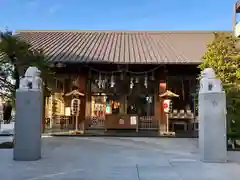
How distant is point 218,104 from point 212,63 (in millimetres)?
4121

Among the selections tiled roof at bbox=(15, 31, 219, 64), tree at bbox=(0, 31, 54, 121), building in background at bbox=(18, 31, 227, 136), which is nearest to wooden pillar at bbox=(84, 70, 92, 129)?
building in background at bbox=(18, 31, 227, 136)

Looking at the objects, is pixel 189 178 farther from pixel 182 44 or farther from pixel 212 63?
pixel 182 44

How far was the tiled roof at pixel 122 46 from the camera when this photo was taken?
16.9 metres

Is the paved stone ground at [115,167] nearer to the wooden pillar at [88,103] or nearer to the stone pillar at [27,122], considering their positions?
the stone pillar at [27,122]

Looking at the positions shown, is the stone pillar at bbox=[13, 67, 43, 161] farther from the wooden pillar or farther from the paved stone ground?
the wooden pillar

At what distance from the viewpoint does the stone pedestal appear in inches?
354

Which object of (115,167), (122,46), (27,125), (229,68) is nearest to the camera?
(115,167)

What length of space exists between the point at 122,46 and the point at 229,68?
8.31 meters

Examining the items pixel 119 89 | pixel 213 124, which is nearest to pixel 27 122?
pixel 213 124

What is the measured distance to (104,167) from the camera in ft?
26.2

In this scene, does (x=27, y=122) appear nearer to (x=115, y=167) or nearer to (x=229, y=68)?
(x=115, y=167)

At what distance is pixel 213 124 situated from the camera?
29.3 feet

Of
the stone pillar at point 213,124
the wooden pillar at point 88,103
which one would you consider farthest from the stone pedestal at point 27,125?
the wooden pillar at point 88,103

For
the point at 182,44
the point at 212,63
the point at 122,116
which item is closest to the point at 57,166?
the point at 212,63
